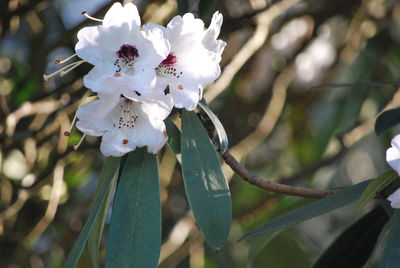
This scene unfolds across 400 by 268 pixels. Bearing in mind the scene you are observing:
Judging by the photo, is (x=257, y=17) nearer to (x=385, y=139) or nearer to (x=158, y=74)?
(x=385, y=139)

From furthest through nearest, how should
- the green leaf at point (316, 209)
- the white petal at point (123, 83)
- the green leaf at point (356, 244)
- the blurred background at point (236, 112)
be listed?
the blurred background at point (236, 112) < the green leaf at point (356, 244) < the green leaf at point (316, 209) < the white petal at point (123, 83)

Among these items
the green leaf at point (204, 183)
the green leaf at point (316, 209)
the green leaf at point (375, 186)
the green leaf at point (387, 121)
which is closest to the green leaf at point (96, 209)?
the green leaf at point (204, 183)

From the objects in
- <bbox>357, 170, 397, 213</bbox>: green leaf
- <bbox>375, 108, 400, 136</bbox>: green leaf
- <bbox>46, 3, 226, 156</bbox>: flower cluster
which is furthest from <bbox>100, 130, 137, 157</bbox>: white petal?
<bbox>375, 108, 400, 136</bbox>: green leaf

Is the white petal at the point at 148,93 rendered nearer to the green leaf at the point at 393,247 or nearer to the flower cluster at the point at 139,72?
the flower cluster at the point at 139,72

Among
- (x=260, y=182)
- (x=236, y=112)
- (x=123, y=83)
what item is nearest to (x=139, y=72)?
(x=123, y=83)

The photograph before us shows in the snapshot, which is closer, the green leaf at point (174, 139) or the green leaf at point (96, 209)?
the green leaf at point (96, 209)

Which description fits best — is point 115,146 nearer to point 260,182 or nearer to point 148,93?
point 148,93
